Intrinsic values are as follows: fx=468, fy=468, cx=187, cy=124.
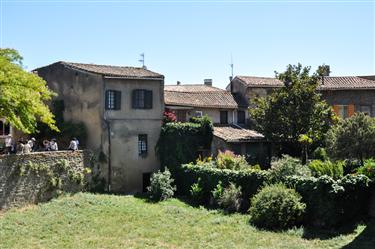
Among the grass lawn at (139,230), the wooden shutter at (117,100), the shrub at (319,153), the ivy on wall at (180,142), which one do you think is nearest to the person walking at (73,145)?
the grass lawn at (139,230)

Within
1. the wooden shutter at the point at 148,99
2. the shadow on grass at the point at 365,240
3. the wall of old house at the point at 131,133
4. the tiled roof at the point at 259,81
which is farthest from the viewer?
the tiled roof at the point at 259,81

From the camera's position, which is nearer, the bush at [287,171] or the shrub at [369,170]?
the shrub at [369,170]

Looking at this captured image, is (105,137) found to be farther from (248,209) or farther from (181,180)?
(248,209)

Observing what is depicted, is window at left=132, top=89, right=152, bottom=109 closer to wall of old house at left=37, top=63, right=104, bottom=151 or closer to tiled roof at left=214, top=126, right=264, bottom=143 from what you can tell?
wall of old house at left=37, top=63, right=104, bottom=151

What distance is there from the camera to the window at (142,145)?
3406 centimetres

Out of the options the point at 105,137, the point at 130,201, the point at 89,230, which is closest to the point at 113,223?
the point at 89,230

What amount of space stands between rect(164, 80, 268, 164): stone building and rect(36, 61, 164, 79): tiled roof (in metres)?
2.88

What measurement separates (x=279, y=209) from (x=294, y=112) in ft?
45.2

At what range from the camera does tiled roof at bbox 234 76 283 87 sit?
136ft

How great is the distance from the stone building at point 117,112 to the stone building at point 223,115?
2.59 metres

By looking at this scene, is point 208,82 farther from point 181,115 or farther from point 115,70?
point 115,70

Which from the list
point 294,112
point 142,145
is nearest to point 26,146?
point 142,145

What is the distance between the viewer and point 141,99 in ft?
112

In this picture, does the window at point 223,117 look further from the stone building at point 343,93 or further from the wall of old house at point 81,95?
the wall of old house at point 81,95
